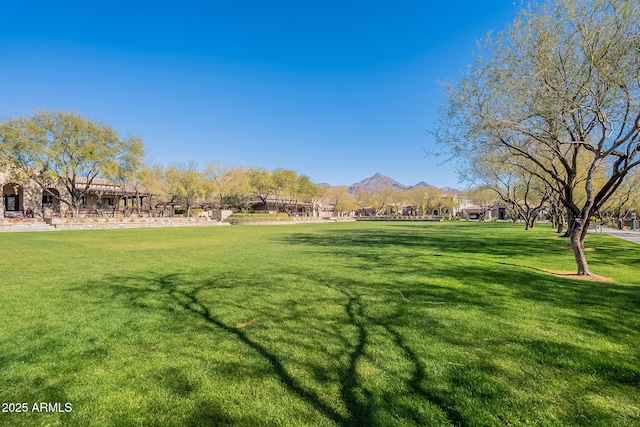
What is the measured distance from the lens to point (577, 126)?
9.12 m

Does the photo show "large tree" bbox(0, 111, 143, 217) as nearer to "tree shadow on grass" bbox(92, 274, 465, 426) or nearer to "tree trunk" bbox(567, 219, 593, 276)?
"tree shadow on grass" bbox(92, 274, 465, 426)

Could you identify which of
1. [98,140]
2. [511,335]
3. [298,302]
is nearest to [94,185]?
[98,140]

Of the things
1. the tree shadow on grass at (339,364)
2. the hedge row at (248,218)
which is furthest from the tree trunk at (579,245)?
the hedge row at (248,218)

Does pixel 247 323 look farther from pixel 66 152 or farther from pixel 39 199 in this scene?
pixel 39 199

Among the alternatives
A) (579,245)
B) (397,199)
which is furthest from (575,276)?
(397,199)

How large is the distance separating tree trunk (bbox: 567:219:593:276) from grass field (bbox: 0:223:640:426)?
51.7 inches

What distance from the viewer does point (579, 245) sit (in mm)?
8445

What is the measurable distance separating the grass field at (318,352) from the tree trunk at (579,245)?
1.31 meters

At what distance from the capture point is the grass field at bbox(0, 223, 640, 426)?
102 inches

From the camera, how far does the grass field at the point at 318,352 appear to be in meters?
2.60

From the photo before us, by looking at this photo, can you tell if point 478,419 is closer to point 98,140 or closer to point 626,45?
point 626,45

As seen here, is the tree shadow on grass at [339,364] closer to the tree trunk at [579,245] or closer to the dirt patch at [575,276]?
the dirt patch at [575,276]

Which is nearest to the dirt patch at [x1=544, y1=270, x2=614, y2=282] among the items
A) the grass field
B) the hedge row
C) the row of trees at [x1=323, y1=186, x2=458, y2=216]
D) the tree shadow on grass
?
the grass field

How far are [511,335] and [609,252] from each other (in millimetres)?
13460
